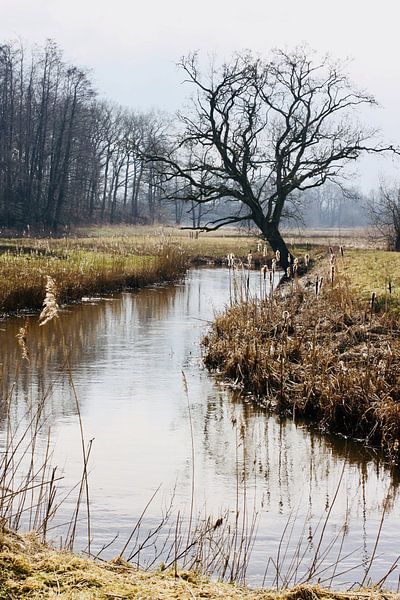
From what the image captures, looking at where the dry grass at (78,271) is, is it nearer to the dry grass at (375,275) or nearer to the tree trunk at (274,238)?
the tree trunk at (274,238)

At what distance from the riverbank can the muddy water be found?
513 mm

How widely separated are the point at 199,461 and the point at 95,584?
13.6ft

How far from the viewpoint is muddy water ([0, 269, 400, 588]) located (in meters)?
5.89

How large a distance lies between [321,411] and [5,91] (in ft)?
144

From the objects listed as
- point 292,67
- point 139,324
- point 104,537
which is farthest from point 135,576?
point 292,67

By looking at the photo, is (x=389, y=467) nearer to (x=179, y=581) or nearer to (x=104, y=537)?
(x=104, y=537)

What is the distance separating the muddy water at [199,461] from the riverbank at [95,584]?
1.68ft

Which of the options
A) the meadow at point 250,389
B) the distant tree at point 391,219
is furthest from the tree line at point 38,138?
the meadow at point 250,389

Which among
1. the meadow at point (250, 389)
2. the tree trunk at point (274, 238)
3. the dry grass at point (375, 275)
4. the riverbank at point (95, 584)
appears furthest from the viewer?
the tree trunk at point (274, 238)

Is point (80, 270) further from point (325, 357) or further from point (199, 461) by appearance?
point (199, 461)

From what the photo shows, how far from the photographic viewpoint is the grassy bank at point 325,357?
8.99 meters

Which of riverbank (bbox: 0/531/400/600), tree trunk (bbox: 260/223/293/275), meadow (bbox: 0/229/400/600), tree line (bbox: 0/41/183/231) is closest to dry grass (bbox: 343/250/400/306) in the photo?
meadow (bbox: 0/229/400/600)

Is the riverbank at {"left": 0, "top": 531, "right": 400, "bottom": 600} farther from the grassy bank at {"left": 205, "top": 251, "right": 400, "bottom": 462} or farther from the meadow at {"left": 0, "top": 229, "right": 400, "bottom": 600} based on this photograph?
the grassy bank at {"left": 205, "top": 251, "right": 400, "bottom": 462}

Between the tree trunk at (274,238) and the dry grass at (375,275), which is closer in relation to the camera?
the dry grass at (375,275)
